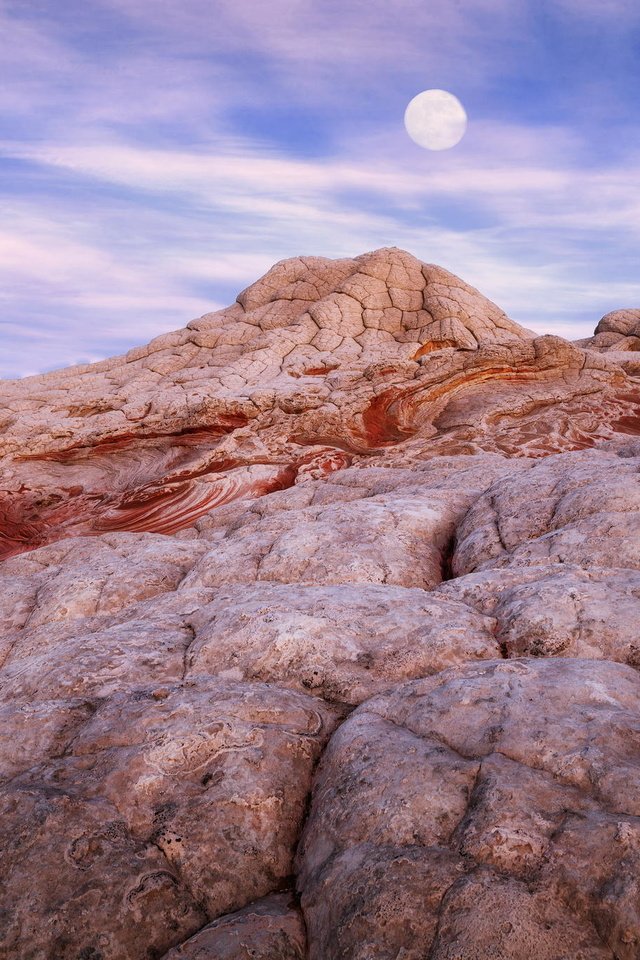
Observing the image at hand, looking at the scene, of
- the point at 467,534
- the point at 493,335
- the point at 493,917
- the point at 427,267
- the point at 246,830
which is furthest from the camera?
the point at 427,267

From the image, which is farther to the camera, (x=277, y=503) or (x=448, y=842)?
(x=277, y=503)

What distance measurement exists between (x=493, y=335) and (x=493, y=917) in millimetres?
15344

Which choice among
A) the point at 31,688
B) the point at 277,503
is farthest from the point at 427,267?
the point at 31,688

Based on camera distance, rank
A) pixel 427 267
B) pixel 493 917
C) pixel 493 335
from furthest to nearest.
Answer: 1. pixel 427 267
2. pixel 493 335
3. pixel 493 917

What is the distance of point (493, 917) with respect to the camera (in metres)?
2.01

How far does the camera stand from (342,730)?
313 centimetres

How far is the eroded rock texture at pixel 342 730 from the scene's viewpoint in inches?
85.7

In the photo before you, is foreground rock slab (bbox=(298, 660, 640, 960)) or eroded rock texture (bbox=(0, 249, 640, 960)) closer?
foreground rock slab (bbox=(298, 660, 640, 960))

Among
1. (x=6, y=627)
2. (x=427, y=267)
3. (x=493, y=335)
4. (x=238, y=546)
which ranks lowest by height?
(x=6, y=627)

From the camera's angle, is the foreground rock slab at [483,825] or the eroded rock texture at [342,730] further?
the eroded rock texture at [342,730]

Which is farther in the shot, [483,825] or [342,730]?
[342,730]

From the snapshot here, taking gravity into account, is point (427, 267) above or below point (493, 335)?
above

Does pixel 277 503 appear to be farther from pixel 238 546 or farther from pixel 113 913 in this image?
pixel 113 913

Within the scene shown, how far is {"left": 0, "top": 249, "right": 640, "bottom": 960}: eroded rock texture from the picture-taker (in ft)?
7.14
